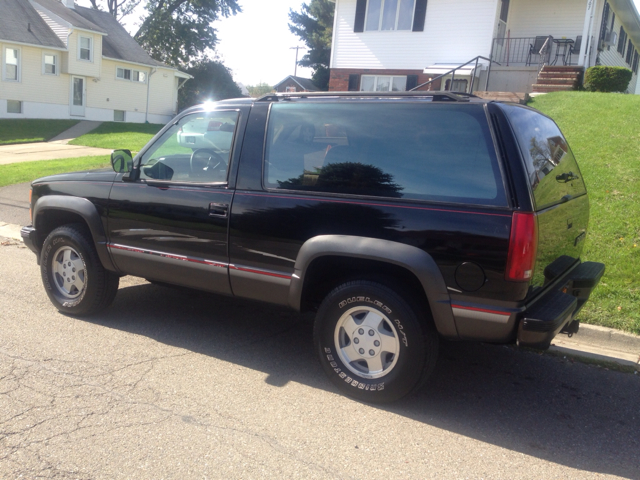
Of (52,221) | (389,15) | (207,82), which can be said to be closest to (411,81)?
(389,15)

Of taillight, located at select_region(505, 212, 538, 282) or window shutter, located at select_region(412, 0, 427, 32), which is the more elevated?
window shutter, located at select_region(412, 0, 427, 32)

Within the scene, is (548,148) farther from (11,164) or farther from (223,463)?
(11,164)

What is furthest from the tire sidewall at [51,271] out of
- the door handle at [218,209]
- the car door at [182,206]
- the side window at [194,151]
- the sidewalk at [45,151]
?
the sidewalk at [45,151]

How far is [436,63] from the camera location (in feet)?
68.6

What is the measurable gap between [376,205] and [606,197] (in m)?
5.63

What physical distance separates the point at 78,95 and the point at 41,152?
53.5ft

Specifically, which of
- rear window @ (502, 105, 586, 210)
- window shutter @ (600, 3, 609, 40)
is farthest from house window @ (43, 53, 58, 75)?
rear window @ (502, 105, 586, 210)

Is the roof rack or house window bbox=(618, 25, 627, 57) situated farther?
house window bbox=(618, 25, 627, 57)

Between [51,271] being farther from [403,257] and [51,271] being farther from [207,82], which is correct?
[207,82]

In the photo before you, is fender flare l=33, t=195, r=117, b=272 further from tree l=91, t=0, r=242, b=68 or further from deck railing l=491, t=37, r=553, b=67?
tree l=91, t=0, r=242, b=68

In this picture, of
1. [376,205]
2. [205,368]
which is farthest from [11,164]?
[376,205]

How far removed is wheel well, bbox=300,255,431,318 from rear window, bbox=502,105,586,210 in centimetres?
94

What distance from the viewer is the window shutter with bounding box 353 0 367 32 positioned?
21.9m

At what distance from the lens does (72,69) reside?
32.4 metres
